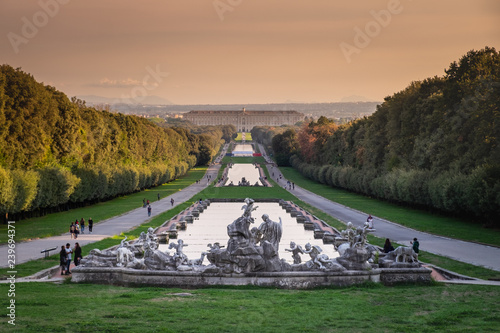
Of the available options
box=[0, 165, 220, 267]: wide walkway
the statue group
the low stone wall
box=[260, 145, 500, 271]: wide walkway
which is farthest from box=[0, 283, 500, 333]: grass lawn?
box=[0, 165, 220, 267]: wide walkway

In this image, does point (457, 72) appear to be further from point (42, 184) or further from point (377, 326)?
point (377, 326)

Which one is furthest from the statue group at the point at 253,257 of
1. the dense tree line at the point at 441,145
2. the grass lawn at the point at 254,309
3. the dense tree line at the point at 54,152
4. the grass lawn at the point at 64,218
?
the dense tree line at the point at 54,152

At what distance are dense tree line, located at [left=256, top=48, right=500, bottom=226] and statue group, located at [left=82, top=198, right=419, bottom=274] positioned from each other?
20.8m

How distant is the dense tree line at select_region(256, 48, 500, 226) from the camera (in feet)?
140

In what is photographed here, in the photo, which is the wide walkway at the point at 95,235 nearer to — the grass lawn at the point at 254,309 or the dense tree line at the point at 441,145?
the grass lawn at the point at 254,309

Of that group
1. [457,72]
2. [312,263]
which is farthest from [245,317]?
[457,72]

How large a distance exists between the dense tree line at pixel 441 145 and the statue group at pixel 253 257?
20822 millimetres

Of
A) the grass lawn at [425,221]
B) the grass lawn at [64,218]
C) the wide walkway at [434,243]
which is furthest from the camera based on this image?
the grass lawn at [64,218]

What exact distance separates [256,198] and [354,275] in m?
47.2

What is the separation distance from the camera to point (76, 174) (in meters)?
57.7

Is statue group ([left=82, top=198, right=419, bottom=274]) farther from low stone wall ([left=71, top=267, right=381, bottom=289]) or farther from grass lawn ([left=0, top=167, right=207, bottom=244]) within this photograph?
grass lawn ([left=0, top=167, right=207, bottom=244])

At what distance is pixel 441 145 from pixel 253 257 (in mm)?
36822

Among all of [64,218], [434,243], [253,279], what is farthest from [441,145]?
[253,279]

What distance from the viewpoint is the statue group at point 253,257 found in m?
19.8
